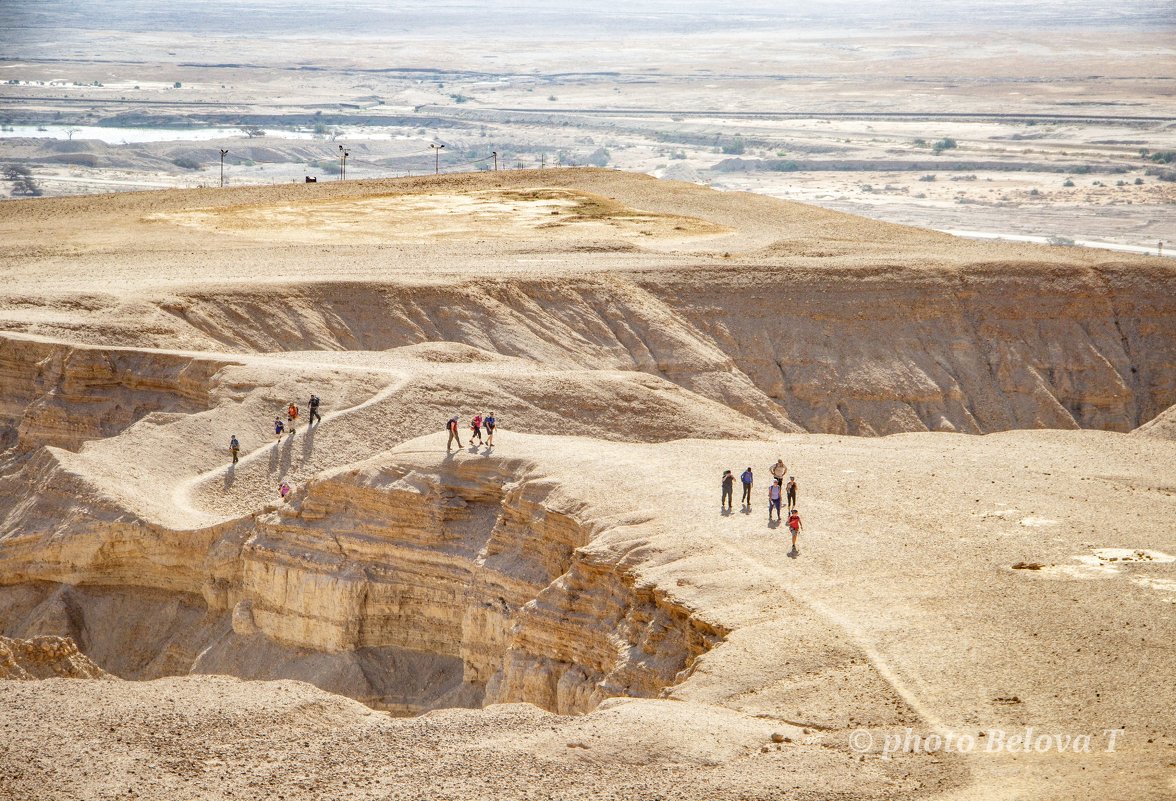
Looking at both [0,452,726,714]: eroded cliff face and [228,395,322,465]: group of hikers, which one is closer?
[0,452,726,714]: eroded cliff face

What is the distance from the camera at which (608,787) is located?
21.1 m

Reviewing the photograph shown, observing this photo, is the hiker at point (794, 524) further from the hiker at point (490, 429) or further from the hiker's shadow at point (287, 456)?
the hiker's shadow at point (287, 456)

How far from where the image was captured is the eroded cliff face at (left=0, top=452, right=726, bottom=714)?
29.8 metres

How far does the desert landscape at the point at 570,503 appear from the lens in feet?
74.1

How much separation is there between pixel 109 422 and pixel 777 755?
99.1 ft

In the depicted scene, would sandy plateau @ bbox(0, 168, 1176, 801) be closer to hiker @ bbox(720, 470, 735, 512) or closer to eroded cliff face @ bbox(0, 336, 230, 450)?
eroded cliff face @ bbox(0, 336, 230, 450)

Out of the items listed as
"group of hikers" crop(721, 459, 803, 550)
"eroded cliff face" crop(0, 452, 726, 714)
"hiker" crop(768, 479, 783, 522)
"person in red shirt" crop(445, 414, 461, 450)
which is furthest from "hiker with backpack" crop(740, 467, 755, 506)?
"person in red shirt" crop(445, 414, 461, 450)

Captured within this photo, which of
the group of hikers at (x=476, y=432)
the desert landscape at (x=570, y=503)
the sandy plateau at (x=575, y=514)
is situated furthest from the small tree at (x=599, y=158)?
the group of hikers at (x=476, y=432)

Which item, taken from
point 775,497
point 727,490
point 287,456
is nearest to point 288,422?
point 287,456

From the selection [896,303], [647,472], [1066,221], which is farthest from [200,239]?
[1066,221]

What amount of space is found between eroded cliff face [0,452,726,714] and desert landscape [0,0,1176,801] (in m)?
0.10

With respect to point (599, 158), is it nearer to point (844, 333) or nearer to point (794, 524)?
point (844, 333)

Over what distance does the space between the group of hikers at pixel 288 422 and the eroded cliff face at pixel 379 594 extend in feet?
12.3

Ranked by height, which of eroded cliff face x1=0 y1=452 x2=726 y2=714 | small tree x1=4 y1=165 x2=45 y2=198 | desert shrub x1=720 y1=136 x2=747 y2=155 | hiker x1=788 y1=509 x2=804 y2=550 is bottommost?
small tree x1=4 y1=165 x2=45 y2=198
